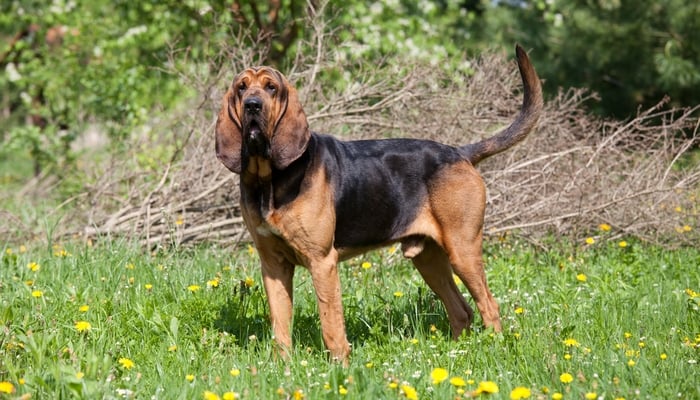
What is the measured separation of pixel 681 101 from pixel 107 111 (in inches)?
312

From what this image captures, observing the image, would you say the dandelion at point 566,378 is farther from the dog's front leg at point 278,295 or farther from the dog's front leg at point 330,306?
the dog's front leg at point 278,295

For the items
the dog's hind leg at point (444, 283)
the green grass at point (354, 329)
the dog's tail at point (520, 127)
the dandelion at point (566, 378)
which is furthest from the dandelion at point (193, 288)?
the dandelion at point (566, 378)

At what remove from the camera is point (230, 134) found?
4.71 metres

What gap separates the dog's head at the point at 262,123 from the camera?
4.56 meters

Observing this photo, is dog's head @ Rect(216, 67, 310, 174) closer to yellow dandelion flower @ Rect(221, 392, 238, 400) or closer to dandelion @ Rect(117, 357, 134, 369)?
dandelion @ Rect(117, 357, 134, 369)

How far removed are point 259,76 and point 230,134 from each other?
37 cm

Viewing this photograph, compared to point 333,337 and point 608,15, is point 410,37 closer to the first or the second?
point 608,15

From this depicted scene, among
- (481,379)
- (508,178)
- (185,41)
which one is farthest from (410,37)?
(481,379)

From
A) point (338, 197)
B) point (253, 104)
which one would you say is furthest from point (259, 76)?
point (338, 197)

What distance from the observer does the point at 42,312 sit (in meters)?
5.14

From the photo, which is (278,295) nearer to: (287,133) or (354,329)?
(354,329)

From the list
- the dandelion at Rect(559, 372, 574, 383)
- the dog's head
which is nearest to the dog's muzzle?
the dog's head

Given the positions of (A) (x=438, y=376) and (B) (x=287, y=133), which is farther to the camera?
(B) (x=287, y=133)

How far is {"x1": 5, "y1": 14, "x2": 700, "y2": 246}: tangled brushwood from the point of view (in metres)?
7.37
